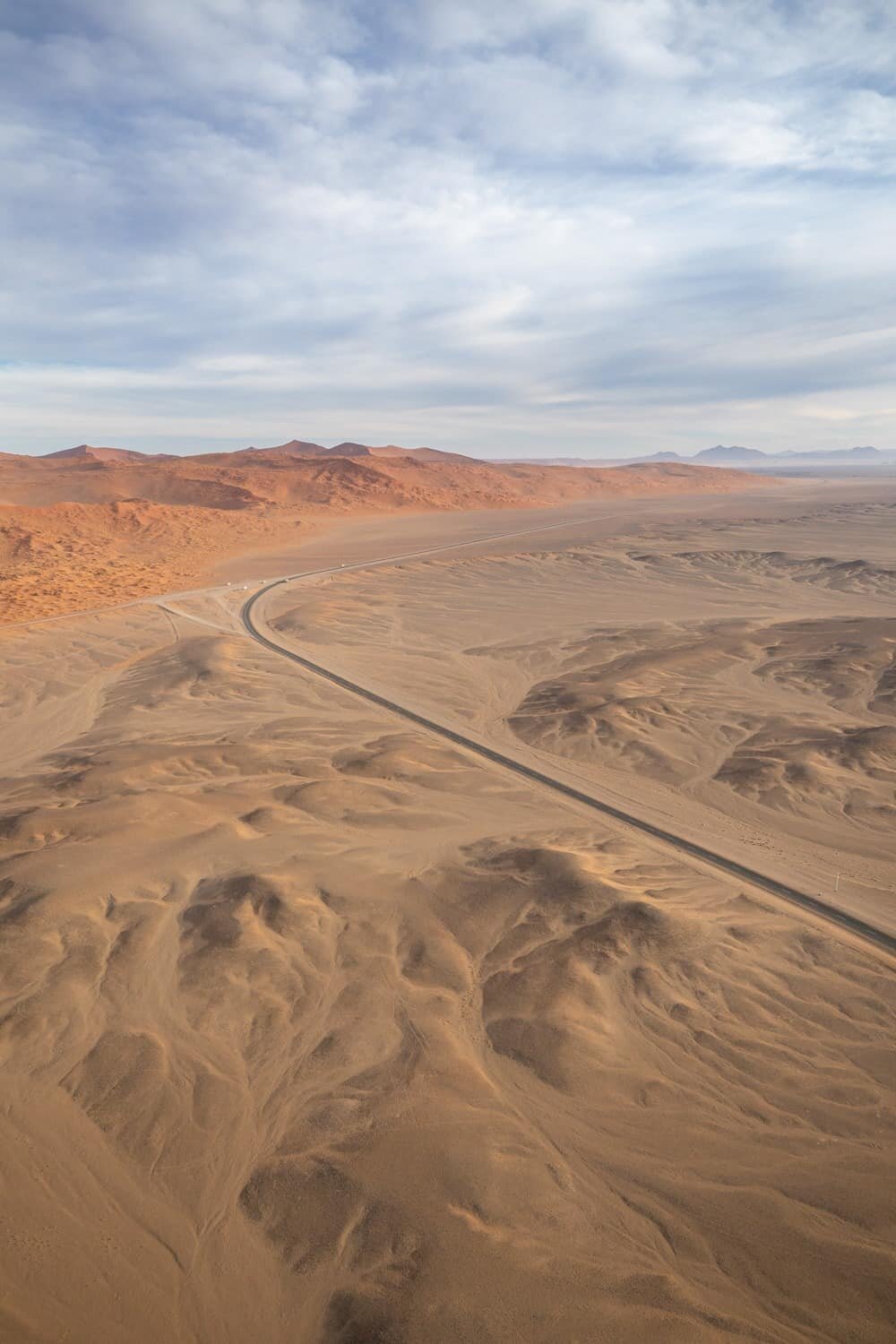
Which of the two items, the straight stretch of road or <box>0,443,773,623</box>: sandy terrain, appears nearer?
the straight stretch of road

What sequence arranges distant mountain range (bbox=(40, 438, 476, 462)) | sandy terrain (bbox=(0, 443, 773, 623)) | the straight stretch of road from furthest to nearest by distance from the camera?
1. distant mountain range (bbox=(40, 438, 476, 462))
2. sandy terrain (bbox=(0, 443, 773, 623))
3. the straight stretch of road

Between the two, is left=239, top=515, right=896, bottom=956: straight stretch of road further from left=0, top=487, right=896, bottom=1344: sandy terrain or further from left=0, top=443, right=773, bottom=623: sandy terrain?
left=0, top=443, right=773, bottom=623: sandy terrain

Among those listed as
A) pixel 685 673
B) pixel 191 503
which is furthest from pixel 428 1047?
pixel 191 503

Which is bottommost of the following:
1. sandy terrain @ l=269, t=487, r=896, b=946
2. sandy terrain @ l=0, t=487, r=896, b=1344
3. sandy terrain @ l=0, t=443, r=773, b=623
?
sandy terrain @ l=0, t=487, r=896, b=1344

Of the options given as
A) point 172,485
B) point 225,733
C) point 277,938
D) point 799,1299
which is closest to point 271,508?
point 172,485

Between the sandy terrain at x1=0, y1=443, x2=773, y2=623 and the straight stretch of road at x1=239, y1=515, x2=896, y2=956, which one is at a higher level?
the sandy terrain at x1=0, y1=443, x2=773, y2=623

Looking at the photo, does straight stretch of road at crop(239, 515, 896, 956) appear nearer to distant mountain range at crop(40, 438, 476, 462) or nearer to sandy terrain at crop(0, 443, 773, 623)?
sandy terrain at crop(0, 443, 773, 623)

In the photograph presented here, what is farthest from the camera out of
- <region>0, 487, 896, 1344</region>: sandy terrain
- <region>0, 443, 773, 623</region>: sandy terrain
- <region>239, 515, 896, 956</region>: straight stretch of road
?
<region>0, 443, 773, 623</region>: sandy terrain

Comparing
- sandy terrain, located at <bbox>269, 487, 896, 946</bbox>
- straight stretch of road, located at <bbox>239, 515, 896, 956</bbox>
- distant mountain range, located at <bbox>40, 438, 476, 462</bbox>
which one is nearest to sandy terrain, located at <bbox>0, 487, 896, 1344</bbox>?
sandy terrain, located at <bbox>269, 487, 896, 946</bbox>

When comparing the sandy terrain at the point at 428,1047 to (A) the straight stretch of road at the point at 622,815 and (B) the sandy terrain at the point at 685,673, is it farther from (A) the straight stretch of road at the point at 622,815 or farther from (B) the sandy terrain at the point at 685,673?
(A) the straight stretch of road at the point at 622,815
